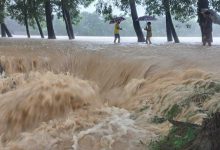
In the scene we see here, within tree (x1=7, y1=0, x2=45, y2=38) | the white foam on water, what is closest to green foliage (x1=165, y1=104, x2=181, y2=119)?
the white foam on water

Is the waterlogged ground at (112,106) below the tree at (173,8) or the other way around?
below

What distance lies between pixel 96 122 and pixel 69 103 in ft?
3.10

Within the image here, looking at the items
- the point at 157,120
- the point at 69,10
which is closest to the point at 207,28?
the point at 157,120

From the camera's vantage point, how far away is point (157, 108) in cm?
668

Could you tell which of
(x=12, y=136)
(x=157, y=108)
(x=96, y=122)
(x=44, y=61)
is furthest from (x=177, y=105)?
(x=44, y=61)

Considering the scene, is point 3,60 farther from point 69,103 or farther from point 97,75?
point 69,103

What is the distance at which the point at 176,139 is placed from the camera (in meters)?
5.03

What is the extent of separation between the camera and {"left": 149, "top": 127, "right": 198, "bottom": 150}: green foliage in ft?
15.6

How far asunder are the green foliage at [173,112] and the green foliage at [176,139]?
0.86 meters

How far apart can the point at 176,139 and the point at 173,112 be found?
4.37ft

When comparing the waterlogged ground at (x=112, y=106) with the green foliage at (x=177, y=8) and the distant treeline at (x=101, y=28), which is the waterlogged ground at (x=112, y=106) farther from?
the distant treeline at (x=101, y=28)

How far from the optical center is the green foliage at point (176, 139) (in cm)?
476

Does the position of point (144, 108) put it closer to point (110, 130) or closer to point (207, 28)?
point (110, 130)

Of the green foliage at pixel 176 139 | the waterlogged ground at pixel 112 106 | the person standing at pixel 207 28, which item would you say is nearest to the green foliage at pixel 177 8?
the person standing at pixel 207 28
